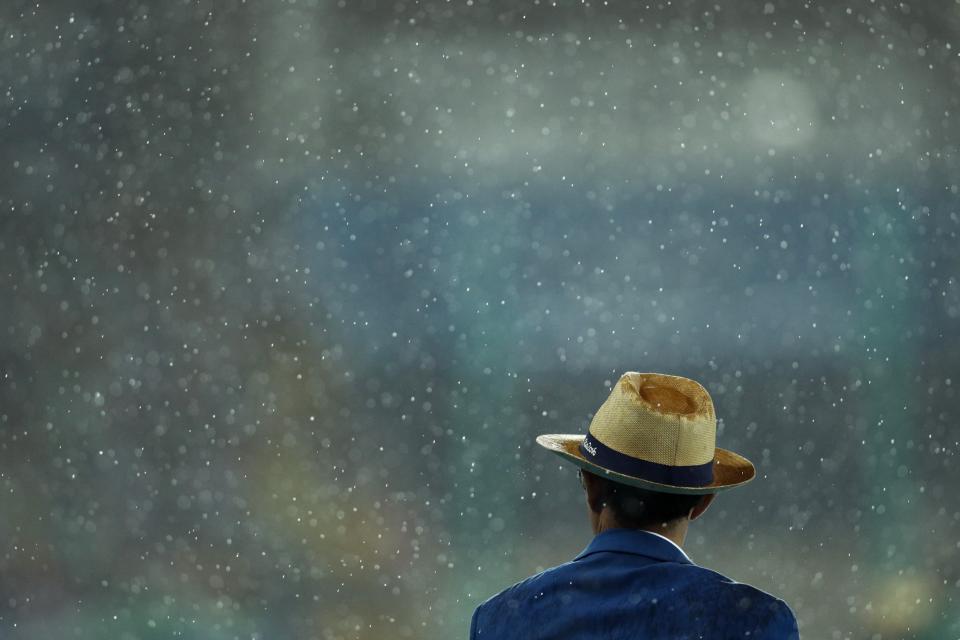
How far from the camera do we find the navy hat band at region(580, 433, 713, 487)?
1.01 metres

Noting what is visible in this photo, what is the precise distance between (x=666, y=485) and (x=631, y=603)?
0.47 feet

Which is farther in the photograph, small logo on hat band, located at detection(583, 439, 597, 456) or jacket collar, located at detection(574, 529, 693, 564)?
Result: small logo on hat band, located at detection(583, 439, 597, 456)

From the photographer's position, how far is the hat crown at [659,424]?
3.42 ft

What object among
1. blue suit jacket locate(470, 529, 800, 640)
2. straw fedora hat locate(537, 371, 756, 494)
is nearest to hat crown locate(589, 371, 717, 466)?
straw fedora hat locate(537, 371, 756, 494)

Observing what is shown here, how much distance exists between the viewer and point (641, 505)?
989 millimetres

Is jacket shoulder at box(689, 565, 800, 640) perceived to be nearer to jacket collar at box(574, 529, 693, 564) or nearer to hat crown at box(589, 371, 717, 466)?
jacket collar at box(574, 529, 693, 564)

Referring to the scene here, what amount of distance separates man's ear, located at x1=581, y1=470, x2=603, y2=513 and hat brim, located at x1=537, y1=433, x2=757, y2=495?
0.05 feet

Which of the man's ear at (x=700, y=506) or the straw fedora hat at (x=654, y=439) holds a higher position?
the straw fedora hat at (x=654, y=439)

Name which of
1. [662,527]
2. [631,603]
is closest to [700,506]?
[662,527]

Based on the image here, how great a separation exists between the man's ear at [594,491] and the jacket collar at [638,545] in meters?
0.05

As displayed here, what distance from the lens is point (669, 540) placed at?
0.97 m

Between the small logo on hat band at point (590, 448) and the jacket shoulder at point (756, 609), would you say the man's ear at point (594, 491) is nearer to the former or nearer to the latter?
the small logo on hat band at point (590, 448)

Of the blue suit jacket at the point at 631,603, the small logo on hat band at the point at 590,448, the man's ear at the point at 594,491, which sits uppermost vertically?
the small logo on hat band at the point at 590,448

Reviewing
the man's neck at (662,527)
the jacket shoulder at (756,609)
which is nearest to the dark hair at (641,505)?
the man's neck at (662,527)
